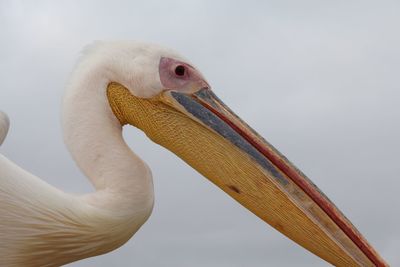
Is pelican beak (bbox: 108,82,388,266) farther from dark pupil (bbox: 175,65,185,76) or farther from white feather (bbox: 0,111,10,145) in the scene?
white feather (bbox: 0,111,10,145)

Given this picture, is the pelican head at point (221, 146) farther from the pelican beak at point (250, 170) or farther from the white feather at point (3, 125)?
the white feather at point (3, 125)

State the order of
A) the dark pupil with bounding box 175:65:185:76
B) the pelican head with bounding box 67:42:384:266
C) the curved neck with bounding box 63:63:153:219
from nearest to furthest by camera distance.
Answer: the curved neck with bounding box 63:63:153:219
the pelican head with bounding box 67:42:384:266
the dark pupil with bounding box 175:65:185:76

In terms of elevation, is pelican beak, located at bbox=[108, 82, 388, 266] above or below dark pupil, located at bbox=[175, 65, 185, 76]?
below

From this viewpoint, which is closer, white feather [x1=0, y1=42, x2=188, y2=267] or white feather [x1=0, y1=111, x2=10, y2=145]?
white feather [x1=0, y1=42, x2=188, y2=267]

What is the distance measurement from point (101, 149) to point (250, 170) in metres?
1.28

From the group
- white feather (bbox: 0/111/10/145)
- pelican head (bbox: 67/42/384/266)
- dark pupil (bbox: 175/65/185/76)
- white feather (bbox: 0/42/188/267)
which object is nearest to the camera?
white feather (bbox: 0/42/188/267)

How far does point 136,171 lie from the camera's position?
6.27m

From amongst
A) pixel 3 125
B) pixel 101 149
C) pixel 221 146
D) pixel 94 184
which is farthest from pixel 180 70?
pixel 3 125

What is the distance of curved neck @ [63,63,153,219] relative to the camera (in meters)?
6.20

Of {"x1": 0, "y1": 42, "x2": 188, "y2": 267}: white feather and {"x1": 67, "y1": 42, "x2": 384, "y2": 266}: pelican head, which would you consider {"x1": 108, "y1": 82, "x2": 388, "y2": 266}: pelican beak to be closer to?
{"x1": 67, "y1": 42, "x2": 384, "y2": 266}: pelican head

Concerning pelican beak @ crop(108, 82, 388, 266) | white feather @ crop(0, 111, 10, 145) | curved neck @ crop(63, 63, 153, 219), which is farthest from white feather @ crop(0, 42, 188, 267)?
white feather @ crop(0, 111, 10, 145)

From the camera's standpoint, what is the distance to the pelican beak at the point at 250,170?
21.7 ft

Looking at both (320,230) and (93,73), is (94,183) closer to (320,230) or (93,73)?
(93,73)

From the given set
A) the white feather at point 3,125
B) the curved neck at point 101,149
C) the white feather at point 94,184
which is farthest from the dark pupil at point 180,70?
the white feather at point 3,125
